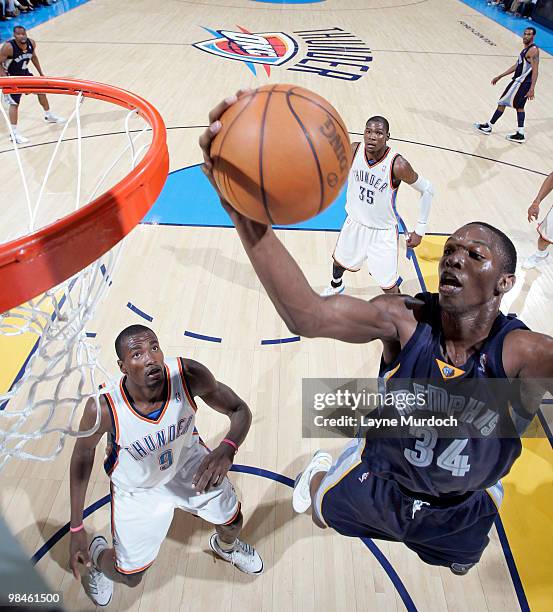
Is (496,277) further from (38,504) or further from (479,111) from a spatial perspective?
(479,111)

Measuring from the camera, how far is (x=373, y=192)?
3.90 m

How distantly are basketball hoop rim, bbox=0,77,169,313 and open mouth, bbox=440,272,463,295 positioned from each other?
1.07 m

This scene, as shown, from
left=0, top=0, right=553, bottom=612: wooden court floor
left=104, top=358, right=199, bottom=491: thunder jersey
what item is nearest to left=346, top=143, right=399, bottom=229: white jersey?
left=0, top=0, right=553, bottom=612: wooden court floor

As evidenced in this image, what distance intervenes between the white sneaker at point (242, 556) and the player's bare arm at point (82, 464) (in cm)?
65

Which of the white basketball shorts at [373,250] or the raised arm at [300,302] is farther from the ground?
the raised arm at [300,302]

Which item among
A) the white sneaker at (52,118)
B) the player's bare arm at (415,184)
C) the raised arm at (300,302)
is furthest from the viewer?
the white sneaker at (52,118)

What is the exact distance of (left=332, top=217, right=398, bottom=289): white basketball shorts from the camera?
13.2 ft

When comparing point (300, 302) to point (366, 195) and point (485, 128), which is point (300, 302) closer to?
point (366, 195)

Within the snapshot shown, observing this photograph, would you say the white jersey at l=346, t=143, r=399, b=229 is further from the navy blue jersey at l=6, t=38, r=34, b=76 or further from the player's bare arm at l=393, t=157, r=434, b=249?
the navy blue jersey at l=6, t=38, r=34, b=76

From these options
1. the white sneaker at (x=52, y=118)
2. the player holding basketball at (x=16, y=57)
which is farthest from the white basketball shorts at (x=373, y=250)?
the white sneaker at (x=52, y=118)

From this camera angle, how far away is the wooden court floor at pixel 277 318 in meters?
2.66

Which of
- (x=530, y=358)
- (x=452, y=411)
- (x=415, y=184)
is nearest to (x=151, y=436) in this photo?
(x=452, y=411)

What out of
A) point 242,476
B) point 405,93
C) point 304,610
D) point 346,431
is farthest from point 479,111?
point 304,610

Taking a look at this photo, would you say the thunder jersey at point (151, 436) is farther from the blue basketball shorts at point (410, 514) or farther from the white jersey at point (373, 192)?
the white jersey at point (373, 192)
